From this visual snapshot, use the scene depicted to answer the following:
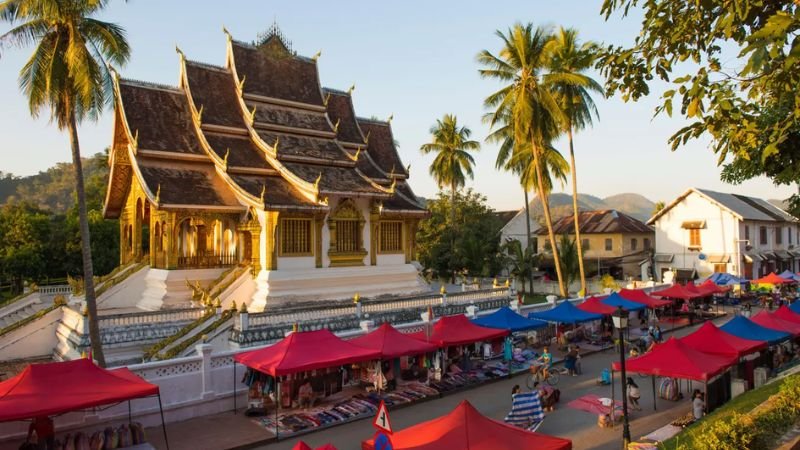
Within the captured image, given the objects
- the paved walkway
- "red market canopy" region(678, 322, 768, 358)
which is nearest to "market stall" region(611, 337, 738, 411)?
"red market canopy" region(678, 322, 768, 358)

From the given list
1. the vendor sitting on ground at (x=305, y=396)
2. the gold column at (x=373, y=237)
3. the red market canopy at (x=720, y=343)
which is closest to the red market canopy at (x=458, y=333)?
the vendor sitting on ground at (x=305, y=396)

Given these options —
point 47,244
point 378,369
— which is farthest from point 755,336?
point 47,244

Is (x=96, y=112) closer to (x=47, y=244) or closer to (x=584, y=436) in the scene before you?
(x=584, y=436)

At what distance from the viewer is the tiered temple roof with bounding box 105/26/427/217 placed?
21.4m

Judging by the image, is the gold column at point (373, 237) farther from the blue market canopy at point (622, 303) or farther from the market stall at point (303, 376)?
the market stall at point (303, 376)

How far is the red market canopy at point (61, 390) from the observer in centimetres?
888

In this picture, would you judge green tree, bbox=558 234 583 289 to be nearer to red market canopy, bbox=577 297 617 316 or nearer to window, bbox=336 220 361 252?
red market canopy, bbox=577 297 617 316

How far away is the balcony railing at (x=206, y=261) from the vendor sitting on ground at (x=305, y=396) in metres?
10.1

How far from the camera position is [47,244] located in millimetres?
36188

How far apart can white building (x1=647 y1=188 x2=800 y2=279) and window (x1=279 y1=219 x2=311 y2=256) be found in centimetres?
2932

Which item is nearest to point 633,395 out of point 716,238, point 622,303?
point 622,303

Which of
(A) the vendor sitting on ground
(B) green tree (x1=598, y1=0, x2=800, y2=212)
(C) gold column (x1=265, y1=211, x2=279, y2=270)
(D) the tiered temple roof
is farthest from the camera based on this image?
(D) the tiered temple roof

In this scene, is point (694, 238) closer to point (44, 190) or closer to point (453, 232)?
point (453, 232)

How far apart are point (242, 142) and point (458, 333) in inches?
524
